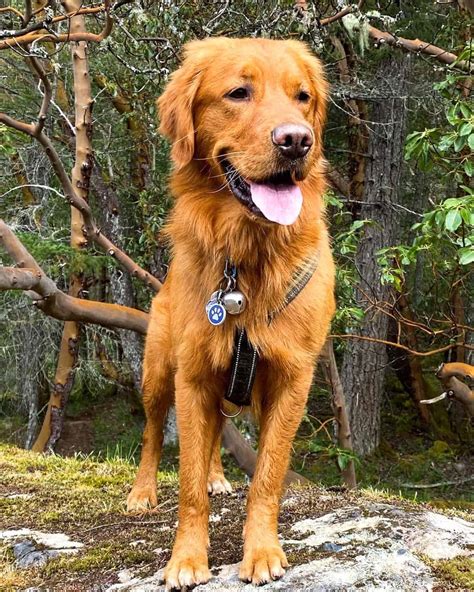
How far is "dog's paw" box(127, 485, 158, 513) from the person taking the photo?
3.78m

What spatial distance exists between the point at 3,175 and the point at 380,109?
5794mm

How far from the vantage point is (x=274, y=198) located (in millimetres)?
2762

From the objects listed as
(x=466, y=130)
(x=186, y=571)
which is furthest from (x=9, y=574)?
(x=466, y=130)

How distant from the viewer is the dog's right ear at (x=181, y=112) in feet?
10.1

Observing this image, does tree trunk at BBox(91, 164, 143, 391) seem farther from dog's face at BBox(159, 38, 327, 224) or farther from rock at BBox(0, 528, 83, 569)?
dog's face at BBox(159, 38, 327, 224)

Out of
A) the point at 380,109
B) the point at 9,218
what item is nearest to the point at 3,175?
the point at 9,218

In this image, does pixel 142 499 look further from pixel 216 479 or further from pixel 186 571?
pixel 186 571

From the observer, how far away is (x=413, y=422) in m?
14.3

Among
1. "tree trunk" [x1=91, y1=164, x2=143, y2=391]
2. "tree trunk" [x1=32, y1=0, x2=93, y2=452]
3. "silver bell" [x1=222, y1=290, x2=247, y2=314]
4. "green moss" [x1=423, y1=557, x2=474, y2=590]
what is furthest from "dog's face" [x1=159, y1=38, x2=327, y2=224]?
"tree trunk" [x1=91, y1=164, x2=143, y2=391]

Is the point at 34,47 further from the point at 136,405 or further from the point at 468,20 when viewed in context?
the point at 136,405

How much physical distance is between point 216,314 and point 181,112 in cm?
95

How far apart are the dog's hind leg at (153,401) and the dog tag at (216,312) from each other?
97 cm

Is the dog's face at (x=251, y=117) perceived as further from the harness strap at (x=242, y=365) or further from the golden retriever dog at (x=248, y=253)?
the harness strap at (x=242, y=365)

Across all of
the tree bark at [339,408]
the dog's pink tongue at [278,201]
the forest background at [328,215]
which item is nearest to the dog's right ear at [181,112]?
the dog's pink tongue at [278,201]
